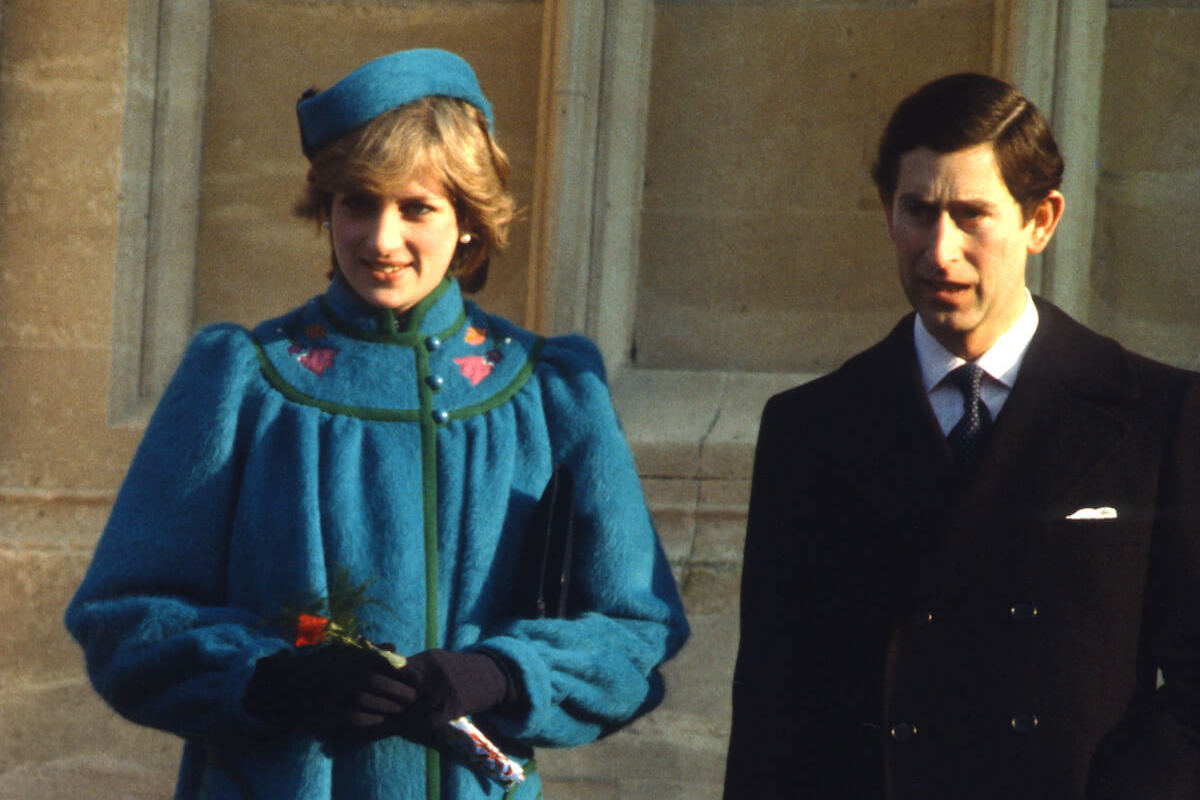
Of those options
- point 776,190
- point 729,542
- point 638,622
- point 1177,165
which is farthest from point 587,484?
point 1177,165

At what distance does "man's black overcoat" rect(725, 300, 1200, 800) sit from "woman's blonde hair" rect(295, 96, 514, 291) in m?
0.59

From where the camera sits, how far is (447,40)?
16.9ft

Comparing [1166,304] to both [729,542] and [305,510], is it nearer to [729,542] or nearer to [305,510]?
[729,542]

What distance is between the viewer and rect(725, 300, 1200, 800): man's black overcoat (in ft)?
8.96

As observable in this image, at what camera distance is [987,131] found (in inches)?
113

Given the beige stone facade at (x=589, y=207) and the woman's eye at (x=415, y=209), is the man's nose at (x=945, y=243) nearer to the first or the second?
the woman's eye at (x=415, y=209)

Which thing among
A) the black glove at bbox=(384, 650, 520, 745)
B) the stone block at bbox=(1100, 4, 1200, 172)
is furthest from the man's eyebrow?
the stone block at bbox=(1100, 4, 1200, 172)

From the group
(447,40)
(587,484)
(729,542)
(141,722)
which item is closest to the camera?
(141,722)

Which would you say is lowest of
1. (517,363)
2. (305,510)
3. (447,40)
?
(305,510)

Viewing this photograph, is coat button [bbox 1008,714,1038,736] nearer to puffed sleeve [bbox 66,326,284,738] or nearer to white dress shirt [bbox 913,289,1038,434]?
white dress shirt [bbox 913,289,1038,434]

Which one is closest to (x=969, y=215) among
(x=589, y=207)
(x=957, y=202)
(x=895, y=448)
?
(x=957, y=202)

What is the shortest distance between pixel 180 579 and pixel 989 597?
3.70 feet

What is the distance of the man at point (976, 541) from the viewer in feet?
8.98

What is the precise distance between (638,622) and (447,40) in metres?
2.57
